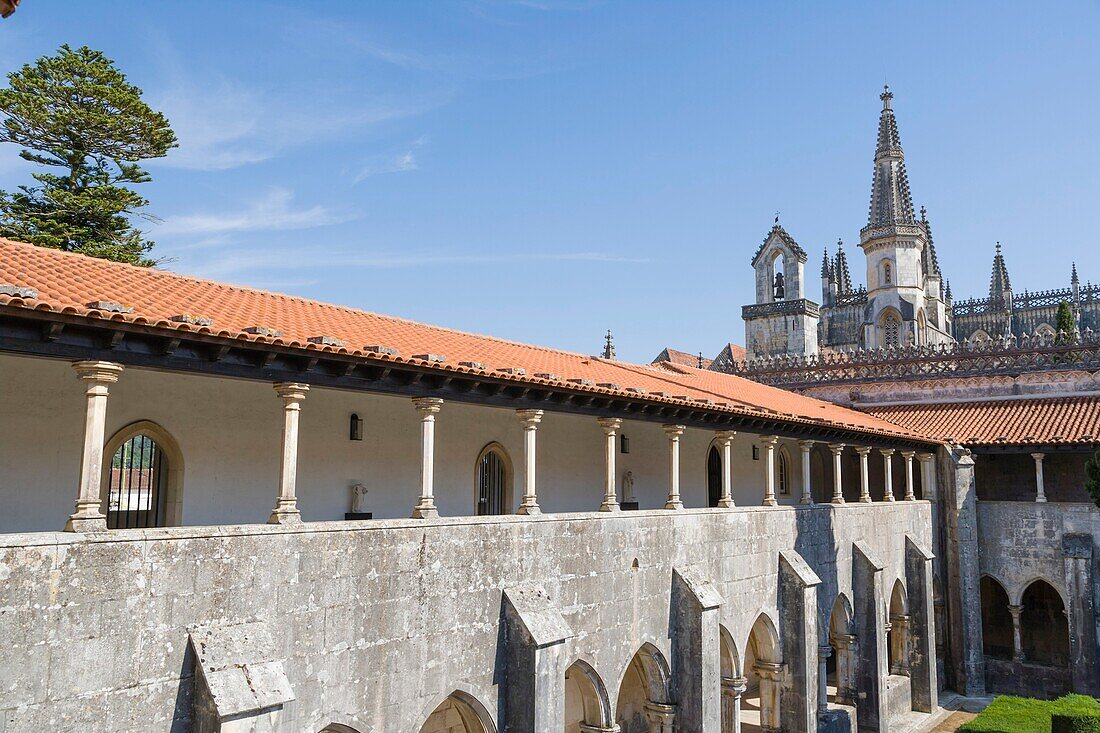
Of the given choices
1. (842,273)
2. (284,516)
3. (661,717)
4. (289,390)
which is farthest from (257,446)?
(842,273)

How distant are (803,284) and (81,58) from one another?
34360 millimetres

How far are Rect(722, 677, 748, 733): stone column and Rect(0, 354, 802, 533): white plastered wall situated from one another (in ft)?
16.0

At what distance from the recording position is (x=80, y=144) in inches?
1236

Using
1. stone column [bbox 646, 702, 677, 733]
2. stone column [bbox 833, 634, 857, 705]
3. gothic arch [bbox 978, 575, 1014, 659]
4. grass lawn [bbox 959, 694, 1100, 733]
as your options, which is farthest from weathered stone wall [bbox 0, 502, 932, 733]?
gothic arch [bbox 978, 575, 1014, 659]

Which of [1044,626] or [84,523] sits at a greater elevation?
[84,523]

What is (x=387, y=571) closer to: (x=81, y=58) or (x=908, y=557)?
(x=908, y=557)

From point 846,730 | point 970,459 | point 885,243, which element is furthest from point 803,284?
point 846,730

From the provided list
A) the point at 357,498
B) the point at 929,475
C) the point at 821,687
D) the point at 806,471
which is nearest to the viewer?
the point at 357,498

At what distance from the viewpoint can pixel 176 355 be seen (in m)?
9.69

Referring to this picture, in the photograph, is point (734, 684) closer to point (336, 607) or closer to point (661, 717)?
point (661, 717)

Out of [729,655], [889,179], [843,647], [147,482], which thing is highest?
[889,179]

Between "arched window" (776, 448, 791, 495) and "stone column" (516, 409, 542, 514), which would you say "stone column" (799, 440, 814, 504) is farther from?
"stone column" (516, 409, 542, 514)

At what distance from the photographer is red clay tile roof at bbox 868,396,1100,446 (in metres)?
28.2

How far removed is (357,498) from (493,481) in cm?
337
